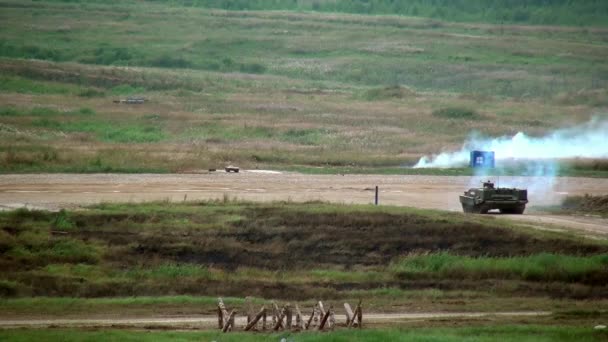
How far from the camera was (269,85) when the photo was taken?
124375 mm

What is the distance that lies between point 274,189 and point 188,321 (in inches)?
990

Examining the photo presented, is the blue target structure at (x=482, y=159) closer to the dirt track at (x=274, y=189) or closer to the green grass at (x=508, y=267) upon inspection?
the dirt track at (x=274, y=189)

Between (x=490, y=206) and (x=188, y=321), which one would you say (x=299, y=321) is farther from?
(x=490, y=206)

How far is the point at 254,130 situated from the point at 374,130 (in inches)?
316

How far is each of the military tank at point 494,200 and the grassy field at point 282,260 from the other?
3715 millimetres

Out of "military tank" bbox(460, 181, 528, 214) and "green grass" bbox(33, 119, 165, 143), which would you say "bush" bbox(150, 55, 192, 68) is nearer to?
"green grass" bbox(33, 119, 165, 143)

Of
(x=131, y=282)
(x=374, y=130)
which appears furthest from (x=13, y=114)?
(x=131, y=282)

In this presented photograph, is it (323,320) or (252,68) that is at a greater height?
(252,68)

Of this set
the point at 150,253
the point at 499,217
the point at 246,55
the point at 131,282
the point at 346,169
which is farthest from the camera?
the point at 246,55

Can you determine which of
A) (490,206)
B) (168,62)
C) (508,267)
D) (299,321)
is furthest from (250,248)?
(168,62)

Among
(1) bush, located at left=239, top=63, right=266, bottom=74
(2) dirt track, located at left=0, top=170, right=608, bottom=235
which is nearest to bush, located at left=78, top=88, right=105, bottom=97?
(1) bush, located at left=239, top=63, right=266, bottom=74

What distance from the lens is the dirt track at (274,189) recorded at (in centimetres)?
5347

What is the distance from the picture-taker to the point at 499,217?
2045 inches

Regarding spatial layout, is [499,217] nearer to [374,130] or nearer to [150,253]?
[150,253]
